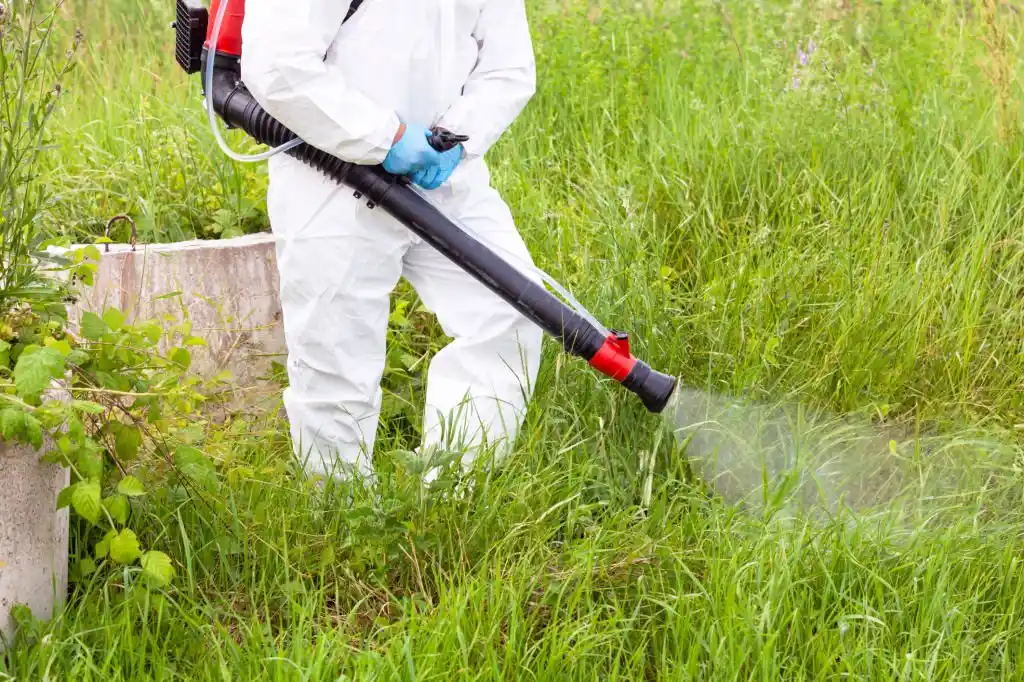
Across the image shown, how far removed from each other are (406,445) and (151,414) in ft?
3.09

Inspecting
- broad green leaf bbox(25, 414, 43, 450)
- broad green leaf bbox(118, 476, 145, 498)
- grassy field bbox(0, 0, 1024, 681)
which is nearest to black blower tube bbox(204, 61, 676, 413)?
grassy field bbox(0, 0, 1024, 681)

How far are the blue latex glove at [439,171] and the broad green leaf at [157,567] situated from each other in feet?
3.28

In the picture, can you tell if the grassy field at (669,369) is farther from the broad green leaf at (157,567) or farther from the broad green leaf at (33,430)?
the broad green leaf at (33,430)

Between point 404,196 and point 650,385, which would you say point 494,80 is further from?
point 650,385

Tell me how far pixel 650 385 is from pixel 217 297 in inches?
50.2

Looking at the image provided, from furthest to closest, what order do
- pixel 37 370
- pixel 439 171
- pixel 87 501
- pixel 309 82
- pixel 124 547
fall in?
pixel 439 171 < pixel 309 82 < pixel 124 547 < pixel 87 501 < pixel 37 370

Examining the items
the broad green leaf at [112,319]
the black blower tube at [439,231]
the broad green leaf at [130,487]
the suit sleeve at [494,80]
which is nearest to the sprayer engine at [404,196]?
the black blower tube at [439,231]

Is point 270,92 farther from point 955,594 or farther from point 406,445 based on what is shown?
point 955,594

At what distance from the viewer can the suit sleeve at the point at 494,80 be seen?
2.80 metres

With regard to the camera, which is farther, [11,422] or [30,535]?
[30,535]

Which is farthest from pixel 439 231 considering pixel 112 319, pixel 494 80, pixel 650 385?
pixel 112 319

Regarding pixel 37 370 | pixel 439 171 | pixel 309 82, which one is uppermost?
pixel 309 82

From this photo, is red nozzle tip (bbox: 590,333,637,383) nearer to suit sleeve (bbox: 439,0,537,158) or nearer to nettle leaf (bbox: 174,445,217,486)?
suit sleeve (bbox: 439,0,537,158)

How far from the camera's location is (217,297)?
130 inches
